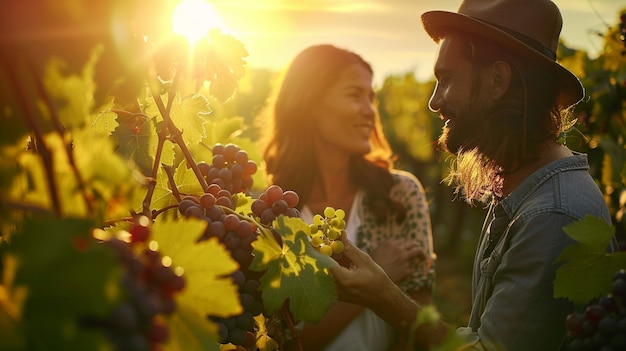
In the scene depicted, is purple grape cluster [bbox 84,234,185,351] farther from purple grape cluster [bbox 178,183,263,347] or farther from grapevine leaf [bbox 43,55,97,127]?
purple grape cluster [bbox 178,183,263,347]

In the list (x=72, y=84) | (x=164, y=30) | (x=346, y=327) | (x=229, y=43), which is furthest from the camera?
(x=346, y=327)

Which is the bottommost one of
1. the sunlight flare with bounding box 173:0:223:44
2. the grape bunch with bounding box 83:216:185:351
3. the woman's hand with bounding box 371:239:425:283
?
the woman's hand with bounding box 371:239:425:283

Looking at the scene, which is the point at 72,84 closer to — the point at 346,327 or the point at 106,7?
the point at 106,7

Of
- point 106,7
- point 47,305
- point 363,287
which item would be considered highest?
point 106,7

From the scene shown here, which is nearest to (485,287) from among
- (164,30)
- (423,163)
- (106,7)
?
(164,30)

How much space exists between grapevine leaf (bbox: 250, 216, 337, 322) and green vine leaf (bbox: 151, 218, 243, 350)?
0.83 feet

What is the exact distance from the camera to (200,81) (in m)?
1.44

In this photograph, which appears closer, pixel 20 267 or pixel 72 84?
pixel 20 267

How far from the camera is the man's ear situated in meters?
2.13

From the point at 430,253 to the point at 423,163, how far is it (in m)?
10.9

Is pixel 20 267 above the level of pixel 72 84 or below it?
below

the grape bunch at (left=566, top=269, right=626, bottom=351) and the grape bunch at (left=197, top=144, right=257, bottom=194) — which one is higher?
the grape bunch at (left=197, top=144, right=257, bottom=194)

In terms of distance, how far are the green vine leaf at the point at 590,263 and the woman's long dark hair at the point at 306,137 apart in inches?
106

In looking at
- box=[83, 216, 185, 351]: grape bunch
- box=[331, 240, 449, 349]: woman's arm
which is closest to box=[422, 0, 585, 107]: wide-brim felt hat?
box=[331, 240, 449, 349]: woman's arm
